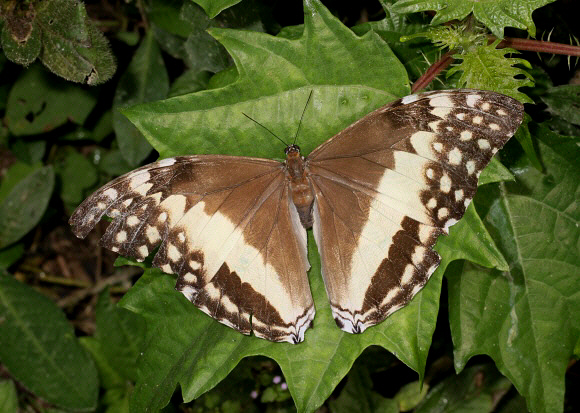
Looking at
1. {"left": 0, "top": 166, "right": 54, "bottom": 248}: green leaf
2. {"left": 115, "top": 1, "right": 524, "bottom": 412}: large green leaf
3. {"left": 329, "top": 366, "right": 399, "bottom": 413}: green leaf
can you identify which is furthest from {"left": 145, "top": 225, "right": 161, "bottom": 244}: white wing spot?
{"left": 0, "top": 166, "right": 54, "bottom": 248}: green leaf

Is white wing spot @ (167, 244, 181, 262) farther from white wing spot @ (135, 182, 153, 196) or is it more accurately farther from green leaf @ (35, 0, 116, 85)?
green leaf @ (35, 0, 116, 85)

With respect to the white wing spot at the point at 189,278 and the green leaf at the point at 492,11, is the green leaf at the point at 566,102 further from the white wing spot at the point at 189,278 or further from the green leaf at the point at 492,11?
the white wing spot at the point at 189,278

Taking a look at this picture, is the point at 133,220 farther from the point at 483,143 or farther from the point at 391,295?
the point at 483,143

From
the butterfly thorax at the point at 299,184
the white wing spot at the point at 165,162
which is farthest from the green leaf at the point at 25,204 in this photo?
the butterfly thorax at the point at 299,184

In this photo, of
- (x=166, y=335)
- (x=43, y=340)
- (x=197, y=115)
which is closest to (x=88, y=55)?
(x=197, y=115)

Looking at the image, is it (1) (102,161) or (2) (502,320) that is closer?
(2) (502,320)

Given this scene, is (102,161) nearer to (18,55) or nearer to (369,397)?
(18,55)
